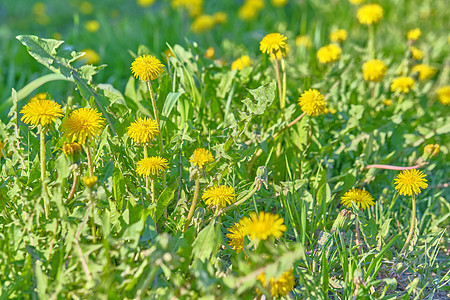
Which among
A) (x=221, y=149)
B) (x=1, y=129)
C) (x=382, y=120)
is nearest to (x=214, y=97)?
(x=221, y=149)

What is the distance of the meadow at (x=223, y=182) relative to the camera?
1.37m

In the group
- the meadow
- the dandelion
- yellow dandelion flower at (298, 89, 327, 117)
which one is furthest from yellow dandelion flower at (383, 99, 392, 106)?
the dandelion

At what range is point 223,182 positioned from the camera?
6.16ft

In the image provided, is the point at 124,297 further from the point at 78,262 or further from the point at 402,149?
the point at 402,149

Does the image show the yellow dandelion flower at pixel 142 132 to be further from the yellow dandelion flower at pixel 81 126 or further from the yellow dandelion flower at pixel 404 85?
the yellow dandelion flower at pixel 404 85

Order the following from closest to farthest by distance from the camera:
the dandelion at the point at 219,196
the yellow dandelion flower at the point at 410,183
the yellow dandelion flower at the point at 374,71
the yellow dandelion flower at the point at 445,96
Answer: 1. the dandelion at the point at 219,196
2. the yellow dandelion flower at the point at 410,183
3. the yellow dandelion flower at the point at 374,71
4. the yellow dandelion flower at the point at 445,96

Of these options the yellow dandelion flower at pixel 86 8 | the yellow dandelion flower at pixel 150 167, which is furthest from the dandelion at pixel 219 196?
the yellow dandelion flower at pixel 86 8

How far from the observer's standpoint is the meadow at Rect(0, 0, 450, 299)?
1.37 meters

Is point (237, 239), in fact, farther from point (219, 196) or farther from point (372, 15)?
point (372, 15)

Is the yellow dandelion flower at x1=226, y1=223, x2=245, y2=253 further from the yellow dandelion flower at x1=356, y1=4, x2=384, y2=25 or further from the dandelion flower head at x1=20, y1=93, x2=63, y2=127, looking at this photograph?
the yellow dandelion flower at x1=356, y1=4, x2=384, y2=25

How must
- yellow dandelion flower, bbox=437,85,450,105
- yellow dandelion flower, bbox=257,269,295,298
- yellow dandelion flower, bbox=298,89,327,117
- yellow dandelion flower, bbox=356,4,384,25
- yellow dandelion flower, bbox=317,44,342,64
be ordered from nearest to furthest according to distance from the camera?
yellow dandelion flower, bbox=257,269,295,298, yellow dandelion flower, bbox=298,89,327,117, yellow dandelion flower, bbox=317,44,342,64, yellow dandelion flower, bbox=437,85,450,105, yellow dandelion flower, bbox=356,4,384,25

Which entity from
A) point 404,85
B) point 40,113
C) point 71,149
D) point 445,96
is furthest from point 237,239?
point 445,96

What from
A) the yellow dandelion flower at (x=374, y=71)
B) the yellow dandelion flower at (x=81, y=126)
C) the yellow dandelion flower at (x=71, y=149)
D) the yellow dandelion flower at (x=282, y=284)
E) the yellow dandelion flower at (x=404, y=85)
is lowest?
the yellow dandelion flower at (x=282, y=284)

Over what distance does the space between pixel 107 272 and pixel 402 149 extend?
1.67 m
